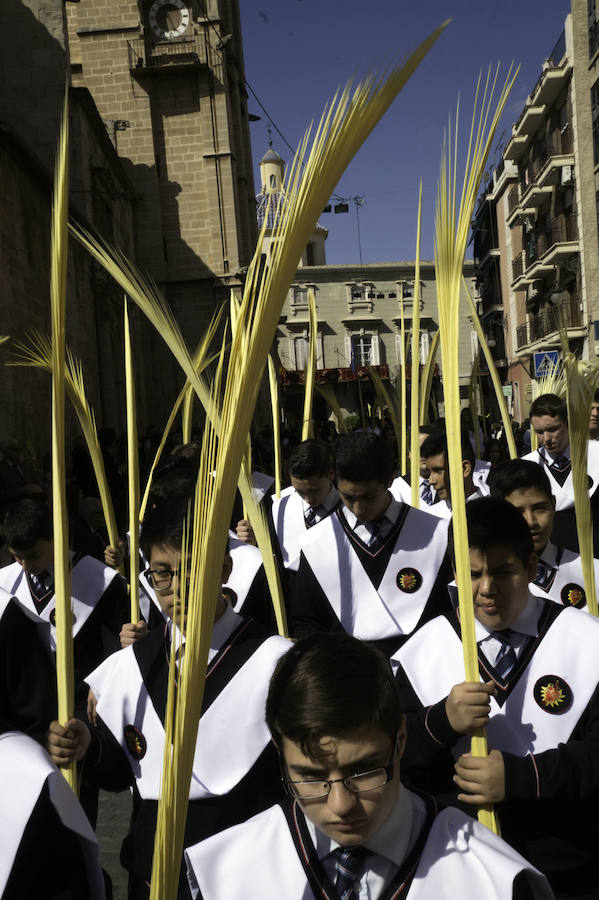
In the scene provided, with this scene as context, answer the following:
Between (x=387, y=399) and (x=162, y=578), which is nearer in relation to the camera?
(x=162, y=578)

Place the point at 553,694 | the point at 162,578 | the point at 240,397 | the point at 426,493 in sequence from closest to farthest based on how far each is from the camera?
the point at 240,397, the point at 553,694, the point at 162,578, the point at 426,493

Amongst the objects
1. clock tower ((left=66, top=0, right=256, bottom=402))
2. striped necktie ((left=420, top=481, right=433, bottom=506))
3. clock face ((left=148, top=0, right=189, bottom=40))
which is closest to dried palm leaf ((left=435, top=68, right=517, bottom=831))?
striped necktie ((left=420, top=481, right=433, bottom=506))

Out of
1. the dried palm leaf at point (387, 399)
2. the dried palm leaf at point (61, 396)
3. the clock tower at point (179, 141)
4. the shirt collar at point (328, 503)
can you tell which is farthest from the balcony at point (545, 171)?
the dried palm leaf at point (61, 396)

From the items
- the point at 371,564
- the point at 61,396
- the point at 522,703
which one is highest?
the point at 61,396

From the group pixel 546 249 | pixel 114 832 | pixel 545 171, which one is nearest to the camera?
pixel 114 832

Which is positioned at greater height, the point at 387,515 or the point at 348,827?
the point at 387,515

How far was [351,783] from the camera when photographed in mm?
1600

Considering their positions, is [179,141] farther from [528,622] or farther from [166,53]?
[528,622]

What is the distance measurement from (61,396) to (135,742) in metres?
1.05

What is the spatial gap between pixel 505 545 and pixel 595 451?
10.9 ft

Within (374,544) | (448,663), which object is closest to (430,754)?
(448,663)

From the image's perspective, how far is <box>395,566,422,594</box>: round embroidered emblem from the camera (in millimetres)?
3650

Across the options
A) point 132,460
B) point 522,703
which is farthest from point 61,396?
point 522,703

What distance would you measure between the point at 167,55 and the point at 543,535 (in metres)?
26.2
